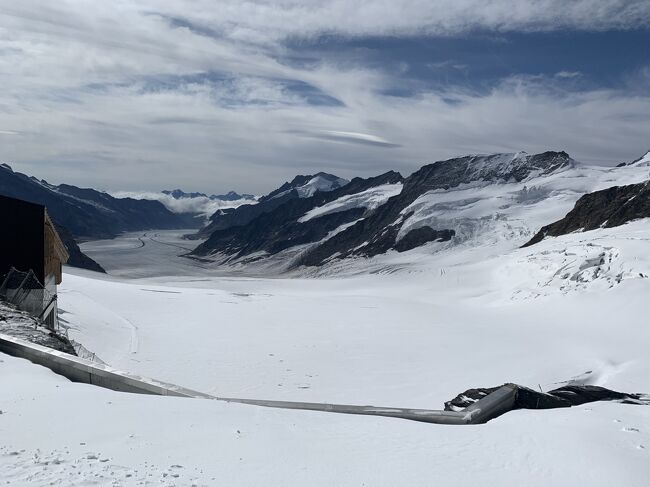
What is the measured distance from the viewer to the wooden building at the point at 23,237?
20.3m

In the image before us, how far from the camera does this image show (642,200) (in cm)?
7112

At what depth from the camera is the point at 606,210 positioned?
244ft

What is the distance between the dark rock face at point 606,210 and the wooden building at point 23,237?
199 feet

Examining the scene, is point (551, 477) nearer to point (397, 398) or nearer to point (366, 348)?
point (397, 398)

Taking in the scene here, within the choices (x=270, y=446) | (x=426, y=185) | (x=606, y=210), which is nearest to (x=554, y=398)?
(x=270, y=446)

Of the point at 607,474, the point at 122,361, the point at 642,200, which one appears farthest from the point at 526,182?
the point at 607,474

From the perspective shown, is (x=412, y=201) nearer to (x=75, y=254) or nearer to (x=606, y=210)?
(x=606, y=210)

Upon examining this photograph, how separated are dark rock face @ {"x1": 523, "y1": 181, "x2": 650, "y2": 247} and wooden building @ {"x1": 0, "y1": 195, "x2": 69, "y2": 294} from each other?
6069 cm

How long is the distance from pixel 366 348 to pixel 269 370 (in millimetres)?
5315

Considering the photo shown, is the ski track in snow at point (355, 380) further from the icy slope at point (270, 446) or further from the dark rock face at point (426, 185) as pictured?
the dark rock face at point (426, 185)

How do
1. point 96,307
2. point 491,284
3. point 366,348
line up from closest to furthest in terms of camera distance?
point 366,348 → point 96,307 → point 491,284

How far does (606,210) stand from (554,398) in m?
70.7

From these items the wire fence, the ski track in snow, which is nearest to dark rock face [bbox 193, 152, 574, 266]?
the ski track in snow

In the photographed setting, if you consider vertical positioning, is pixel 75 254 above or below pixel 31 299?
below
